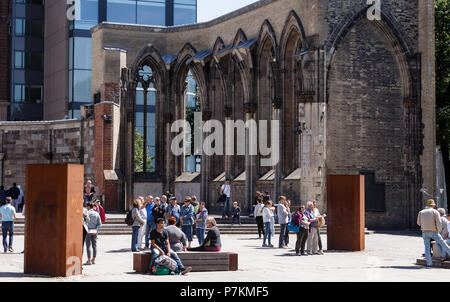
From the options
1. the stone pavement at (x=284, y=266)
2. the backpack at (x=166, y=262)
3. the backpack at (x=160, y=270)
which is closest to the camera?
the stone pavement at (x=284, y=266)

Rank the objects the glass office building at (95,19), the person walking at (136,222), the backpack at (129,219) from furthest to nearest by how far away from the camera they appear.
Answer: the glass office building at (95,19)
the person walking at (136,222)
the backpack at (129,219)

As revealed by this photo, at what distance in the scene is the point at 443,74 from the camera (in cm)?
3728

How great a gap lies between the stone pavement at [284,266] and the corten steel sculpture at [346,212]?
49cm

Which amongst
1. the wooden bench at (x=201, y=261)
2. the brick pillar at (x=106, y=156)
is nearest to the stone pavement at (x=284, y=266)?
the wooden bench at (x=201, y=261)

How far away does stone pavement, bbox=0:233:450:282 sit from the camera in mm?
15211

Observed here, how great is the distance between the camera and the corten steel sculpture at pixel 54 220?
50.5 ft

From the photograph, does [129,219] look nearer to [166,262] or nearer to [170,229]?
[170,229]

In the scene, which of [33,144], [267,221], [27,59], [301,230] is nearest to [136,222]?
[267,221]

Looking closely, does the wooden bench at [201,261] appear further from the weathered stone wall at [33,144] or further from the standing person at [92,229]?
the weathered stone wall at [33,144]

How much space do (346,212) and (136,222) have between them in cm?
550

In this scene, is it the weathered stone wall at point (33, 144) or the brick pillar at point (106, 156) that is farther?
the weathered stone wall at point (33, 144)

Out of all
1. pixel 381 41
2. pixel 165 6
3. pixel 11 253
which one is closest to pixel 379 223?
pixel 381 41

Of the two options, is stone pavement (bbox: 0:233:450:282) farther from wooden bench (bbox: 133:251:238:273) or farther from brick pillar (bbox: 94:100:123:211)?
brick pillar (bbox: 94:100:123:211)

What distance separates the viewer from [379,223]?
104ft
